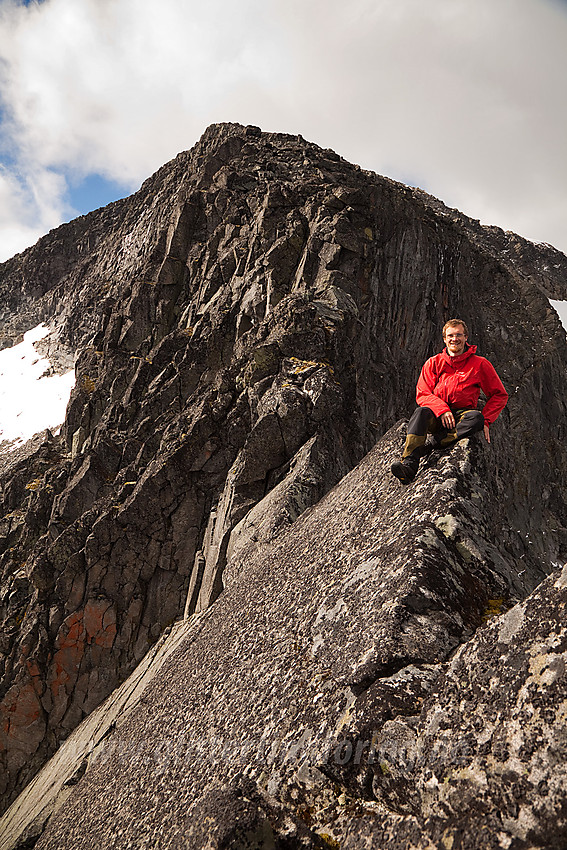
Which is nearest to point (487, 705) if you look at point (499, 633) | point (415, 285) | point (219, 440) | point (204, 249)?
point (499, 633)

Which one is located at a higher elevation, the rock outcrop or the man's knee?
the man's knee

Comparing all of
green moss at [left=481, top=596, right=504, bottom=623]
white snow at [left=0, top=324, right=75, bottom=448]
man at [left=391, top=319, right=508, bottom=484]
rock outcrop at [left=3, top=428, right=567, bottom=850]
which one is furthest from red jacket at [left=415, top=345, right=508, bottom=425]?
white snow at [left=0, top=324, right=75, bottom=448]

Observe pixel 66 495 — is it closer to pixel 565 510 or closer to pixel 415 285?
pixel 415 285

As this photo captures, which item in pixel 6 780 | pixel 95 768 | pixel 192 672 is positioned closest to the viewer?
pixel 192 672

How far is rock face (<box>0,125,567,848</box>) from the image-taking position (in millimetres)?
5254

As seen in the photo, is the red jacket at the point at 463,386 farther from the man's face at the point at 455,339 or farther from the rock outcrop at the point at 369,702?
the rock outcrop at the point at 369,702

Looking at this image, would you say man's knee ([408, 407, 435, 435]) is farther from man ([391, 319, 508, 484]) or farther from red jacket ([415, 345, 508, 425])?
red jacket ([415, 345, 508, 425])

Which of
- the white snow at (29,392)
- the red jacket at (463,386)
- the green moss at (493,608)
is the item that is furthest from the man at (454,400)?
the white snow at (29,392)

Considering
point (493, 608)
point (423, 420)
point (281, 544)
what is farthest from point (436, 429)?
point (281, 544)

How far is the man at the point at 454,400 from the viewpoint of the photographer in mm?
8234

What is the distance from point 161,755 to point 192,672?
68.6 inches

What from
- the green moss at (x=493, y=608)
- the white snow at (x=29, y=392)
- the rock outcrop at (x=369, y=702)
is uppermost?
the white snow at (x=29, y=392)

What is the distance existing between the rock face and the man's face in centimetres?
172

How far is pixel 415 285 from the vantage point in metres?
32.9
